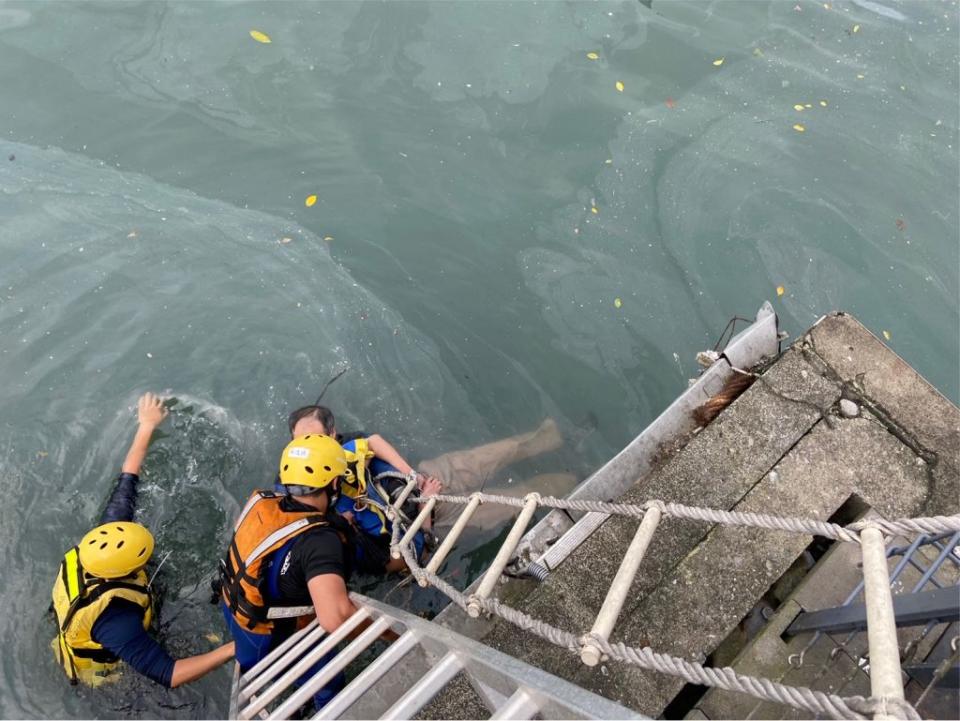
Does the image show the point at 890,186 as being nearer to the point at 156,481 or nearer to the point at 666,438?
the point at 666,438

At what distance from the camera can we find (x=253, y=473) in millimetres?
4680

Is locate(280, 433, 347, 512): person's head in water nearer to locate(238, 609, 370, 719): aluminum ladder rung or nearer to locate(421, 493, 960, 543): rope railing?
locate(238, 609, 370, 719): aluminum ladder rung

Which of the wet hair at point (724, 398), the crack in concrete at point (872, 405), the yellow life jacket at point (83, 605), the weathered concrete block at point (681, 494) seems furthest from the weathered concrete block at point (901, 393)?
the yellow life jacket at point (83, 605)

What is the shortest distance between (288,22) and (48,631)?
627cm

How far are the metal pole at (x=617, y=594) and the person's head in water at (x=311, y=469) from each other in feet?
5.74

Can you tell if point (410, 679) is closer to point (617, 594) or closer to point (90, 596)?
point (617, 594)

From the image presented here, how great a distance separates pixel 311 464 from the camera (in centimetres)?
325

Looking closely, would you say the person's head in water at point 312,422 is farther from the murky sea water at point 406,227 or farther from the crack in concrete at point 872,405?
the crack in concrete at point 872,405

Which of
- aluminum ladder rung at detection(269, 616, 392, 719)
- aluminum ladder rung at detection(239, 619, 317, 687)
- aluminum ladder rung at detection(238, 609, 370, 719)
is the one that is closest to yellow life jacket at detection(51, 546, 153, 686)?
aluminum ladder rung at detection(239, 619, 317, 687)

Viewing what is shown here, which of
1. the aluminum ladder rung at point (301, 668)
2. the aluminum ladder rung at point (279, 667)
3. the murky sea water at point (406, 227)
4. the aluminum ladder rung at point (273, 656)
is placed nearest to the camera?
the aluminum ladder rung at point (301, 668)

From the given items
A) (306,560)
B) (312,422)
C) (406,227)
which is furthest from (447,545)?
(406,227)

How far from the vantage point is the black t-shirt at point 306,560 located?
301 cm

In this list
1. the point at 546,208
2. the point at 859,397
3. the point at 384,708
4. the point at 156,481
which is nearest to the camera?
the point at 384,708

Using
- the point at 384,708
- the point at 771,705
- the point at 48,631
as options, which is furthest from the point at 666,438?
the point at 48,631
